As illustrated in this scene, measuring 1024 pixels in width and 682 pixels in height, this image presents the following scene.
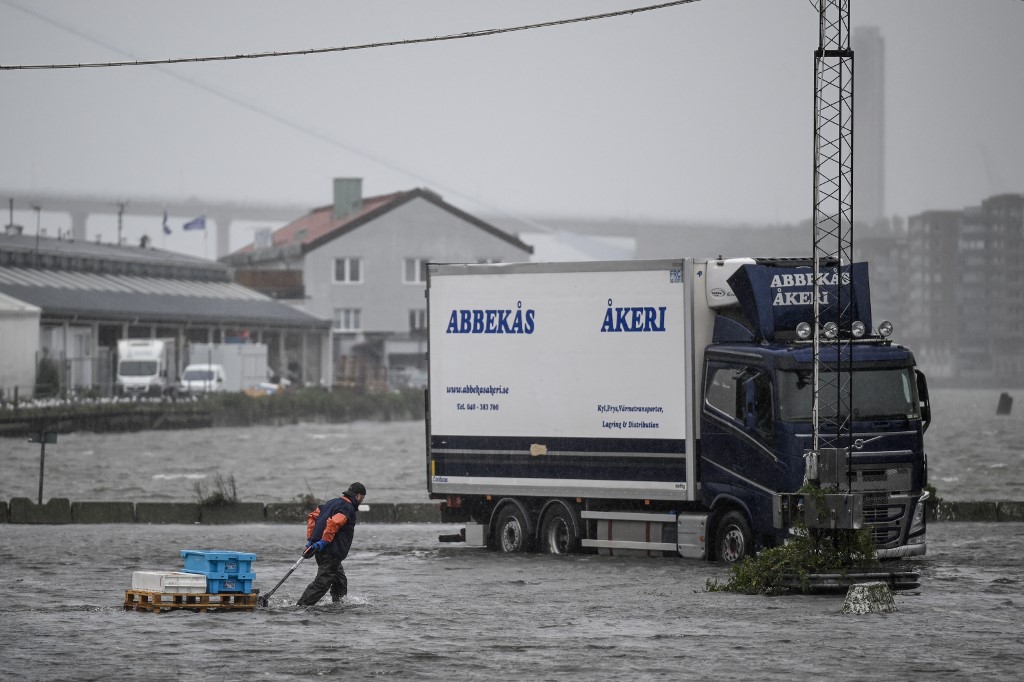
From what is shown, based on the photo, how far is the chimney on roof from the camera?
376 feet

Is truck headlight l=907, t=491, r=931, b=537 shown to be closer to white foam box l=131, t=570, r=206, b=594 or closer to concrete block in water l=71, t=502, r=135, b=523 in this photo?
white foam box l=131, t=570, r=206, b=594

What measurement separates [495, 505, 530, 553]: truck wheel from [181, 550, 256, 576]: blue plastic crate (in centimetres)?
724

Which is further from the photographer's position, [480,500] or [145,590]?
[480,500]

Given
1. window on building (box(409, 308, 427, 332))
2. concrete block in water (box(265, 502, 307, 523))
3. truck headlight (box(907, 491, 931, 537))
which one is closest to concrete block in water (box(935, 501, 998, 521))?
truck headlight (box(907, 491, 931, 537))

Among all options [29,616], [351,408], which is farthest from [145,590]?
[351,408]

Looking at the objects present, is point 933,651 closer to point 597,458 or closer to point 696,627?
point 696,627

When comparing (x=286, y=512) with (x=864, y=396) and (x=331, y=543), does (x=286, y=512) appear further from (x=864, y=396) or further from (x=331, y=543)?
(x=331, y=543)

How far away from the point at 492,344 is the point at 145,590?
27.2 ft

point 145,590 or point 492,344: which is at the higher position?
point 492,344

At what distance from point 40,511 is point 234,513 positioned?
3683mm

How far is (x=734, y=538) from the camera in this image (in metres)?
23.3

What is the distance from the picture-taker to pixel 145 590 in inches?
741

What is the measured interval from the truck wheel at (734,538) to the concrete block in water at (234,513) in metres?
12.4

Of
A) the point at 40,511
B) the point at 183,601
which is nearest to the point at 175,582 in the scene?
the point at 183,601
